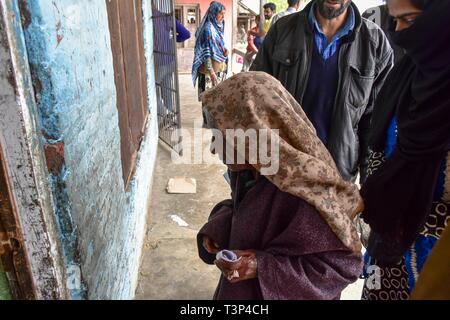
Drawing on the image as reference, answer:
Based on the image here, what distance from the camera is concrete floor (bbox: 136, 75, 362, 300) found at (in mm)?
2641

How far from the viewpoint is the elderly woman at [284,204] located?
1.08 meters

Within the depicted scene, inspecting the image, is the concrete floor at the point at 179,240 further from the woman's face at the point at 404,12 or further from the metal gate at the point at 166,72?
the woman's face at the point at 404,12

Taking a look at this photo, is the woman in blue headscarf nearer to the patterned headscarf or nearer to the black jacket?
the black jacket

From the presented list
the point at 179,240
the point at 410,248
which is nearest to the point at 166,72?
the point at 179,240

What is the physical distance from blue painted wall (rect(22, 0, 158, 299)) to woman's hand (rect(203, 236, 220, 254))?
17.8 inches

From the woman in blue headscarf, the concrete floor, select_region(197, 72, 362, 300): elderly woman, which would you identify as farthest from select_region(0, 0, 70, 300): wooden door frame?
the woman in blue headscarf

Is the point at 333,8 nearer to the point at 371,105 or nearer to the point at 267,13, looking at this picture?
the point at 371,105

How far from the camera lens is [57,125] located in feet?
3.34

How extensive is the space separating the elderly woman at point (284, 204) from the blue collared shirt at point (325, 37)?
1261 millimetres

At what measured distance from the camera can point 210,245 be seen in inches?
58.3
